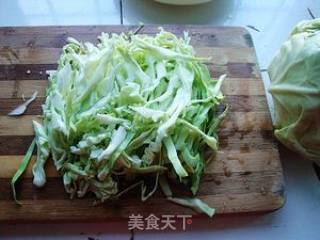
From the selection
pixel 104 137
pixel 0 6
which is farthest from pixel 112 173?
pixel 0 6

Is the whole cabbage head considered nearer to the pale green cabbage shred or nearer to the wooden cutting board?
the wooden cutting board

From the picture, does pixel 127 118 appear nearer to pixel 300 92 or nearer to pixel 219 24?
pixel 300 92

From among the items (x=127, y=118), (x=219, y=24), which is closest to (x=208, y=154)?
(x=127, y=118)

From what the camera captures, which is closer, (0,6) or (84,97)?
(84,97)

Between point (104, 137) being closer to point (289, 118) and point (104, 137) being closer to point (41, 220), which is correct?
point (41, 220)

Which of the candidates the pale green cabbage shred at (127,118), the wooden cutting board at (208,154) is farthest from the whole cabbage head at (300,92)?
the pale green cabbage shred at (127,118)
